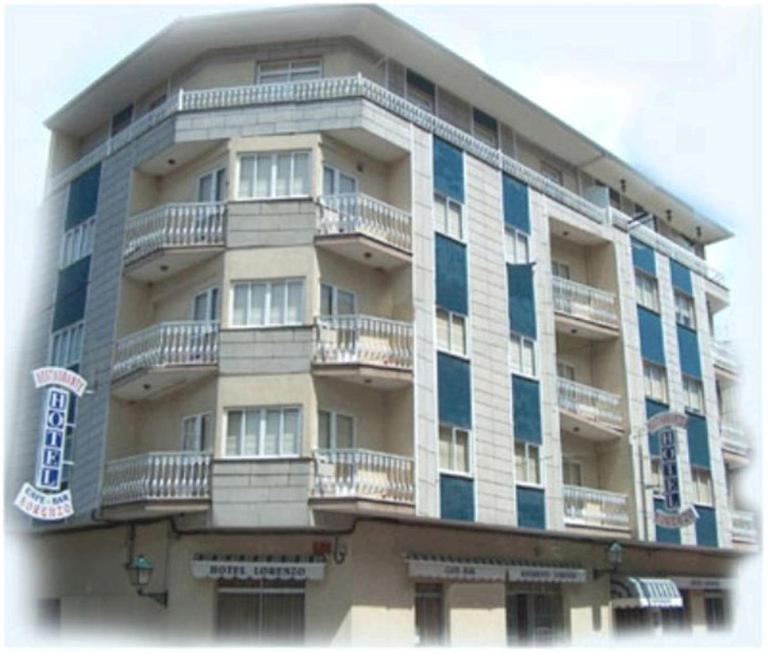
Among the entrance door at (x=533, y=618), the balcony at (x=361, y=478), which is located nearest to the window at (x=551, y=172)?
the entrance door at (x=533, y=618)

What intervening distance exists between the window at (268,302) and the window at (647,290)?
12874 mm

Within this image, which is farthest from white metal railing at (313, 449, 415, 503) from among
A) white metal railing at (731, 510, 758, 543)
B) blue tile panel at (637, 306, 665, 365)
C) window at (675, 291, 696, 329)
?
white metal railing at (731, 510, 758, 543)

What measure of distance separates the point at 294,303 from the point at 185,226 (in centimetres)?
320

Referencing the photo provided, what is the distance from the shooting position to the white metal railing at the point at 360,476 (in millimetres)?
16969

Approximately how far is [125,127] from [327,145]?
7672 mm

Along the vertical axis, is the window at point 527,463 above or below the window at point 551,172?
below

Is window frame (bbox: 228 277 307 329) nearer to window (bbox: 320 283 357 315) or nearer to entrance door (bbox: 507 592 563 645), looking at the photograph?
window (bbox: 320 283 357 315)

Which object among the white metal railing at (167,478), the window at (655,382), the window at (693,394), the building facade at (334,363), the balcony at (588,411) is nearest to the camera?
the white metal railing at (167,478)

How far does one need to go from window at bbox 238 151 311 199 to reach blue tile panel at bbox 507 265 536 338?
20.1 feet

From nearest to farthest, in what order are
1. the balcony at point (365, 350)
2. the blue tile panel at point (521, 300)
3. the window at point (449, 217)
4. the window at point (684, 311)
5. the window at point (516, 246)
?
the balcony at point (365, 350) < the window at point (449, 217) < the blue tile panel at point (521, 300) < the window at point (516, 246) < the window at point (684, 311)

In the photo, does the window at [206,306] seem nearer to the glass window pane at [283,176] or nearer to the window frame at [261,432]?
the window frame at [261,432]

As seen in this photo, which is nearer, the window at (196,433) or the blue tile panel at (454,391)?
the window at (196,433)

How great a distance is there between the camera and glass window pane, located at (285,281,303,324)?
60.2ft

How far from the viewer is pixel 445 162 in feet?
70.0
